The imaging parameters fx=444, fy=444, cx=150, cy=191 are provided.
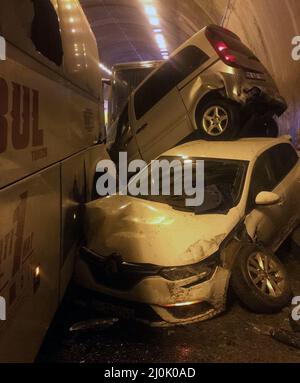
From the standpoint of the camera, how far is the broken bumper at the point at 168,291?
388cm

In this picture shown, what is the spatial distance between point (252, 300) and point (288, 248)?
204 centimetres

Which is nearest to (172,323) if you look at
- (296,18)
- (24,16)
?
(24,16)

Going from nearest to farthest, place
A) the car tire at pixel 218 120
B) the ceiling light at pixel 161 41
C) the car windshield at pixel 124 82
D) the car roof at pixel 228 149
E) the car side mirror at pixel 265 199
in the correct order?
1. the car side mirror at pixel 265 199
2. the car roof at pixel 228 149
3. the car tire at pixel 218 120
4. the car windshield at pixel 124 82
5. the ceiling light at pixel 161 41

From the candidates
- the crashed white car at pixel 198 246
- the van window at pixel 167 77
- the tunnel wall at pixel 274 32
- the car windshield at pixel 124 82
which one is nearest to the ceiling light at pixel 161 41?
the tunnel wall at pixel 274 32

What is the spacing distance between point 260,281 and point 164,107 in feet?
12.9

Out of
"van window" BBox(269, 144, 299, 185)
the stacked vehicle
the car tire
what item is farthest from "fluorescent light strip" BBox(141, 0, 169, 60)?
"van window" BBox(269, 144, 299, 185)

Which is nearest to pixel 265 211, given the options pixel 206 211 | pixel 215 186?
pixel 215 186

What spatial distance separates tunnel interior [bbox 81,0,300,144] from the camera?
30.0 ft

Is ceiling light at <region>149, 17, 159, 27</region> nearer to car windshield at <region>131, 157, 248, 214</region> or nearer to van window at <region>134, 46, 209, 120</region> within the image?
van window at <region>134, 46, 209, 120</region>

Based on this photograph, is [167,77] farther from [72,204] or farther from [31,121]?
[31,121]

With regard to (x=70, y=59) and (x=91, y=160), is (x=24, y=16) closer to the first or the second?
(x=70, y=59)

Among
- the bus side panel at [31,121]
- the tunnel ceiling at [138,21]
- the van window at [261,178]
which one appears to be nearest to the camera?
the bus side panel at [31,121]

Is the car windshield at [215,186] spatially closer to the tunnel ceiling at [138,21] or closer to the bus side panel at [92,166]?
the bus side panel at [92,166]

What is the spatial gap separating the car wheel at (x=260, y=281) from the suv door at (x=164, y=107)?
3.15 m
